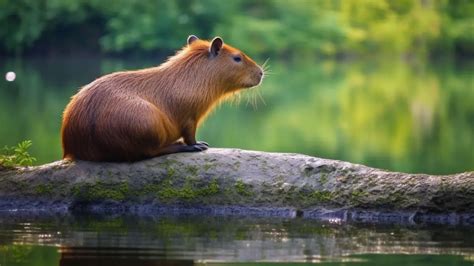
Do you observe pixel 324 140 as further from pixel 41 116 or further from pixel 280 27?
pixel 280 27

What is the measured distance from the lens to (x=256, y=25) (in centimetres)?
4900

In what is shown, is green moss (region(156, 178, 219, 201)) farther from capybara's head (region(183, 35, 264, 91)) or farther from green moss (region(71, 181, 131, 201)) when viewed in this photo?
A: capybara's head (region(183, 35, 264, 91))

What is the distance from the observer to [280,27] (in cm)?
5041

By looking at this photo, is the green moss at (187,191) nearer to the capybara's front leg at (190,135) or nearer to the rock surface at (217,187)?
the rock surface at (217,187)

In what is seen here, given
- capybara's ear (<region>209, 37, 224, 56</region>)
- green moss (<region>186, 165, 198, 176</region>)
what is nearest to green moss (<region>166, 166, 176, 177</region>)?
green moss (<region>186, 165, 198, 176</region>)

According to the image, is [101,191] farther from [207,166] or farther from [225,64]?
[225,64]

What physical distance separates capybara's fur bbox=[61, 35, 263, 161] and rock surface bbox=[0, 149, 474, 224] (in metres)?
0.14

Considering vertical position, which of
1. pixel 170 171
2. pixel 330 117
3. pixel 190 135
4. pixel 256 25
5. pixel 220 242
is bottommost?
pixel 220 242

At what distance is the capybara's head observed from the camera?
9.24m

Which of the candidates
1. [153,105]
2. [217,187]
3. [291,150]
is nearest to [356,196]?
[217,187]

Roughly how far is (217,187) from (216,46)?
1418 mm

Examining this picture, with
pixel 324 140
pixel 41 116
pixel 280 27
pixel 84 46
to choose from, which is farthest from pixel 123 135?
pixel 280 27

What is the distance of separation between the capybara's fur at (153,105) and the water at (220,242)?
566 mm

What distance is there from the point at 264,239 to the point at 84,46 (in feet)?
127
